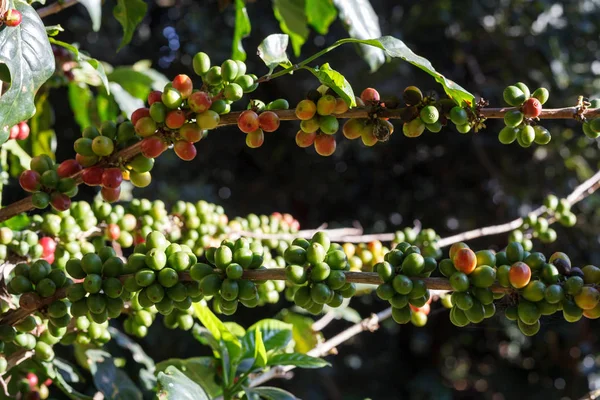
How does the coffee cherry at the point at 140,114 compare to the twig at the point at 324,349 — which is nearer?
the coffee cherry at the point at 140,114

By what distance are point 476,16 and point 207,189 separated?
5.35 ft

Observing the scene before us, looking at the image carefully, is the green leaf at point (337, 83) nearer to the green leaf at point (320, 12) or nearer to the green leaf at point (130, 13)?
the green leaf at point (130, 13)

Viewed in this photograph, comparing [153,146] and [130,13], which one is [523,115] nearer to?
[153,146]

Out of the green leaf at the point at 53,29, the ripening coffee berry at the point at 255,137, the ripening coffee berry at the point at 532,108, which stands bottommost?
the ripening coffee berry at the point at 255,137

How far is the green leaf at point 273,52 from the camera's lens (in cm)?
101

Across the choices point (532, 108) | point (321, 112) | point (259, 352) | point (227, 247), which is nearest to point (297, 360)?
point (259, 352)

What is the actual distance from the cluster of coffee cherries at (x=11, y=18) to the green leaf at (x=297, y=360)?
812mm

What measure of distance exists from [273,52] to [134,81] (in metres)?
0.91

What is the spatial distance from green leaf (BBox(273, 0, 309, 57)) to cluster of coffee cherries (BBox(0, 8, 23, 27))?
996 mm

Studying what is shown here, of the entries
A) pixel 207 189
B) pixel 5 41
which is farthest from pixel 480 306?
pixel 207 189

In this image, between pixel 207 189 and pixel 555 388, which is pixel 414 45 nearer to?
pixel 207 189

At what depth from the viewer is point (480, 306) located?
842 mm

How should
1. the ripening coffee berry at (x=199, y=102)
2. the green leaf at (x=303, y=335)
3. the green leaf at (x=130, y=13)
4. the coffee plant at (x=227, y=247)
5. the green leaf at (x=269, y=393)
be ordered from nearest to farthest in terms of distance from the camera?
the coffee plant at (x=227, y=247) → the ripening coffee berry at (x=199, y=102) → the green leaf at (x=269, y=393) → the green leaf at (x=130, y=13) → the green leaf at (x=303, y=335)

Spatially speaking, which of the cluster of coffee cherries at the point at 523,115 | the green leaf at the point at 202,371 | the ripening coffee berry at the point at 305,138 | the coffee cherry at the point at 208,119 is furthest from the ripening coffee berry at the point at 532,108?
the green leaf at the point at 202,371
